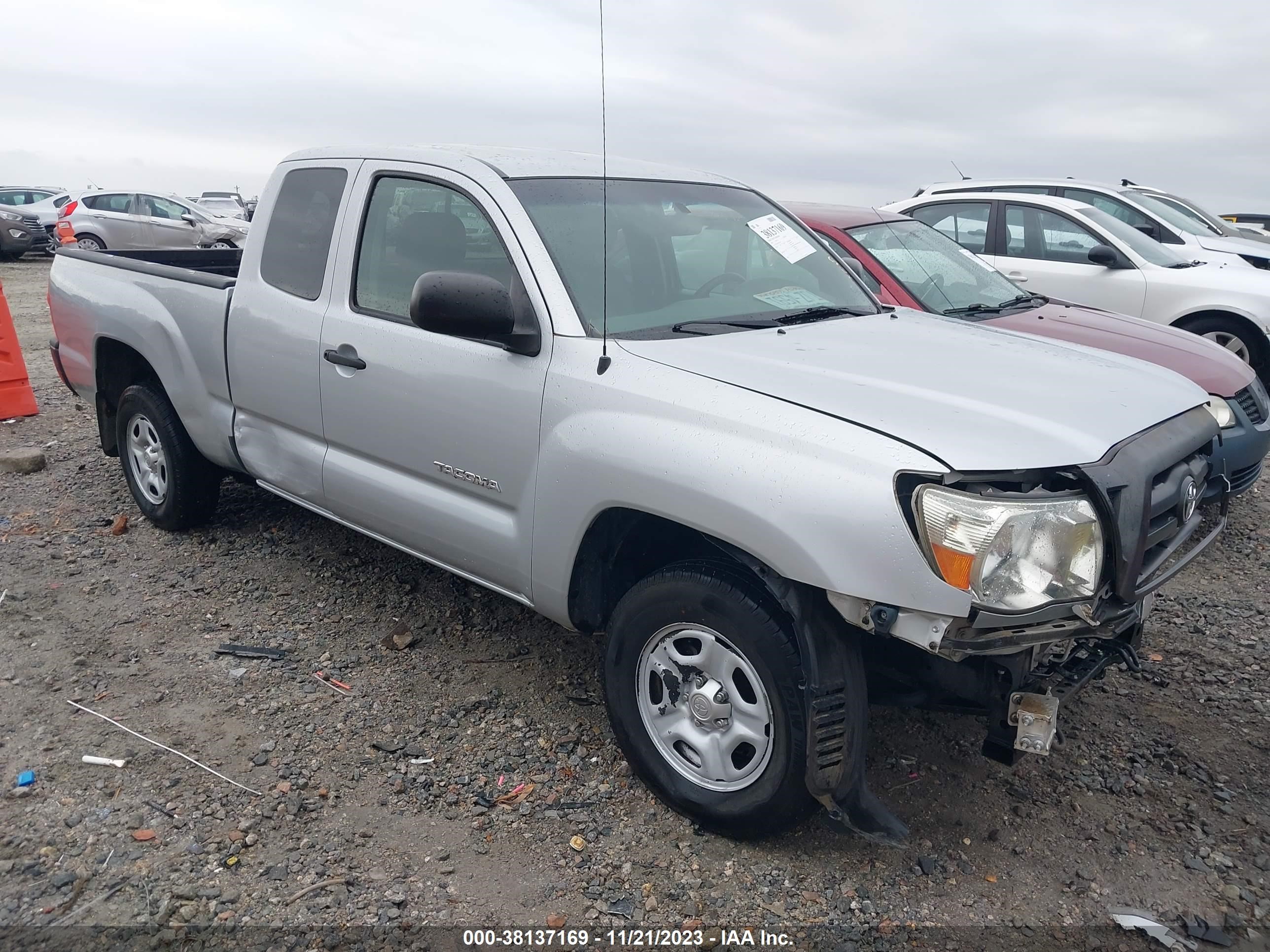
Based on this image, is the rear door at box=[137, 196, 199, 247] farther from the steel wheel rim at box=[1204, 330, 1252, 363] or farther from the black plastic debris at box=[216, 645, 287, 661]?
the steel wheel rim at box=[1204, 330, 1252, 363]

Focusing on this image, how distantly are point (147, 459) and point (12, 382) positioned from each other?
3.20m

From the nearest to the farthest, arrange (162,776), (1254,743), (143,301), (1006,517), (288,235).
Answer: (1006,517) → (162,776) → (1254,743) → (288,235) → (143,301)

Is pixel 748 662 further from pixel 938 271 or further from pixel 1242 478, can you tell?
pixel 938 271

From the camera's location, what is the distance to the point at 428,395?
3.38 metres

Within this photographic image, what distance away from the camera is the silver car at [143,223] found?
755 inches

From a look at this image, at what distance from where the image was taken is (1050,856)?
9.47 feet

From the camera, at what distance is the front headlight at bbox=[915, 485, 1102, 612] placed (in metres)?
2.31

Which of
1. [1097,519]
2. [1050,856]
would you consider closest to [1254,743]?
[1050,856]

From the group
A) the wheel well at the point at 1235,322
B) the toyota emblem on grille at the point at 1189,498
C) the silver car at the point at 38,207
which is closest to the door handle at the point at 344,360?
the toyota emblem on grille at the point at 1189,498

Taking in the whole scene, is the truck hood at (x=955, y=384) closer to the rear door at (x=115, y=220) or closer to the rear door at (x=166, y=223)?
the rear door at (x=115, y=220)

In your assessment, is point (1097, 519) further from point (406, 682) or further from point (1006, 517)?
point (406, 682)

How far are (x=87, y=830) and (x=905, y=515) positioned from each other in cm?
248

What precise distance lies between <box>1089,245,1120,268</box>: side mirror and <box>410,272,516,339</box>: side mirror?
6006 millimetres

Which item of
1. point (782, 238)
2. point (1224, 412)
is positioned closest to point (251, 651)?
point (782, 238)
